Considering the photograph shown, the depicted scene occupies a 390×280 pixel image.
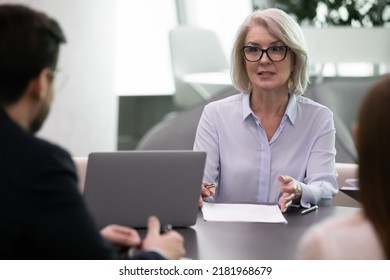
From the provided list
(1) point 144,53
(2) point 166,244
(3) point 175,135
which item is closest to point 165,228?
(2) point 166,244

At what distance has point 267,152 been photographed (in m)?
2.03

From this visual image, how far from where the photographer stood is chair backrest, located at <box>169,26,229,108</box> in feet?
16.4

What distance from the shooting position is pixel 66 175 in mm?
977

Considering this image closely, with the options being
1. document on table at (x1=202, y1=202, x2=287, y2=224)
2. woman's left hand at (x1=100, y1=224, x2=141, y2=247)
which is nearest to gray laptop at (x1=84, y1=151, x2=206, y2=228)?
document on table at (x1=202, y1=202, x2=287, y2=224)

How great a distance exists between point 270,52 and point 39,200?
1130 millimetres

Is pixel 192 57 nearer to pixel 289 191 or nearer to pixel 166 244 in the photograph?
pixel 289 191

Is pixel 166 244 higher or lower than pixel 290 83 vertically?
lower

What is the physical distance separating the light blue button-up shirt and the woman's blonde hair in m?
0.06

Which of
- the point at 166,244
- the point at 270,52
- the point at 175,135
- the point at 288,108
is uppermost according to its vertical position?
the point at 270,52

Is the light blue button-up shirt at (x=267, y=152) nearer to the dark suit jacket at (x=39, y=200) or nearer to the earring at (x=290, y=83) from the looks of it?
the earring at (x=290, y=83)

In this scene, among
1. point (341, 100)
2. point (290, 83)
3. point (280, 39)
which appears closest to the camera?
point (280, 39)

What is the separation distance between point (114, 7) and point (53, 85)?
11.2ft

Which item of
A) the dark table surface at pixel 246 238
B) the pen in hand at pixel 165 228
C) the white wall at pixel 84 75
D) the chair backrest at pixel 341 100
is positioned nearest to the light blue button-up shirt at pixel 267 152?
the dark table surface at pixel 246 238
